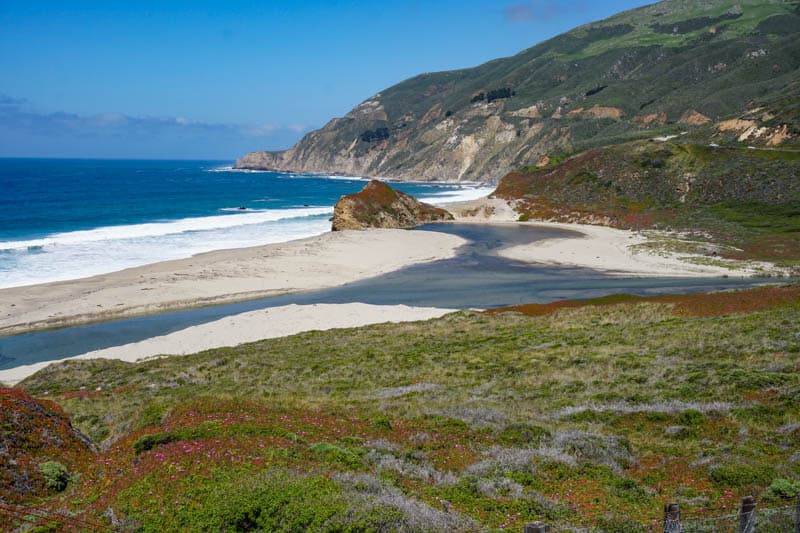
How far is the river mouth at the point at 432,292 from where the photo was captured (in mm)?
29016

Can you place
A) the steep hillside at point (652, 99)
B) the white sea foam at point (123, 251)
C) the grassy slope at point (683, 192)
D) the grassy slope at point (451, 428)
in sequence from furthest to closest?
the steep hillside at point (652, 99) → the grassy slope at point (683, 192) → the white sea foam at point (123, 251) → the grassy slope at point (451, 428)

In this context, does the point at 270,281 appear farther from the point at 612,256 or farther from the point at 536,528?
the point at 536,528

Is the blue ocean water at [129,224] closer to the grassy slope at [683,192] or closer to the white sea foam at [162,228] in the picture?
the white sea foam at [162,228]

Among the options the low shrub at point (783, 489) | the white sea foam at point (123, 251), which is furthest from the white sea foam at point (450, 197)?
the low shrub at point (783, 489)

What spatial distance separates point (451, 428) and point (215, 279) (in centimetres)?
3382

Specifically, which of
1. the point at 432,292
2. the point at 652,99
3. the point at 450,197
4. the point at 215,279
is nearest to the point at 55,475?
the point at 432,292

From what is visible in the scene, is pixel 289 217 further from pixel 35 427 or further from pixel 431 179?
pixel 431 179

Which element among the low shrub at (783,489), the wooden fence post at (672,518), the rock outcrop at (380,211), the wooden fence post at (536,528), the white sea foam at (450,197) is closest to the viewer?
the wooden fence post at (536,528)

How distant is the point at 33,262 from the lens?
157 feet

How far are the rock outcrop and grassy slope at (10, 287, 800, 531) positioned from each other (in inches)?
1896

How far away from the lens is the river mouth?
29.0m

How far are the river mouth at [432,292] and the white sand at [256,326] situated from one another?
154cm

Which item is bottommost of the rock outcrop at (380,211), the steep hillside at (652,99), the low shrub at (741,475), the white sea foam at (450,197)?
the low shrub at (741,475)

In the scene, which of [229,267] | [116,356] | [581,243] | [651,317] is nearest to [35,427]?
[116,356]
